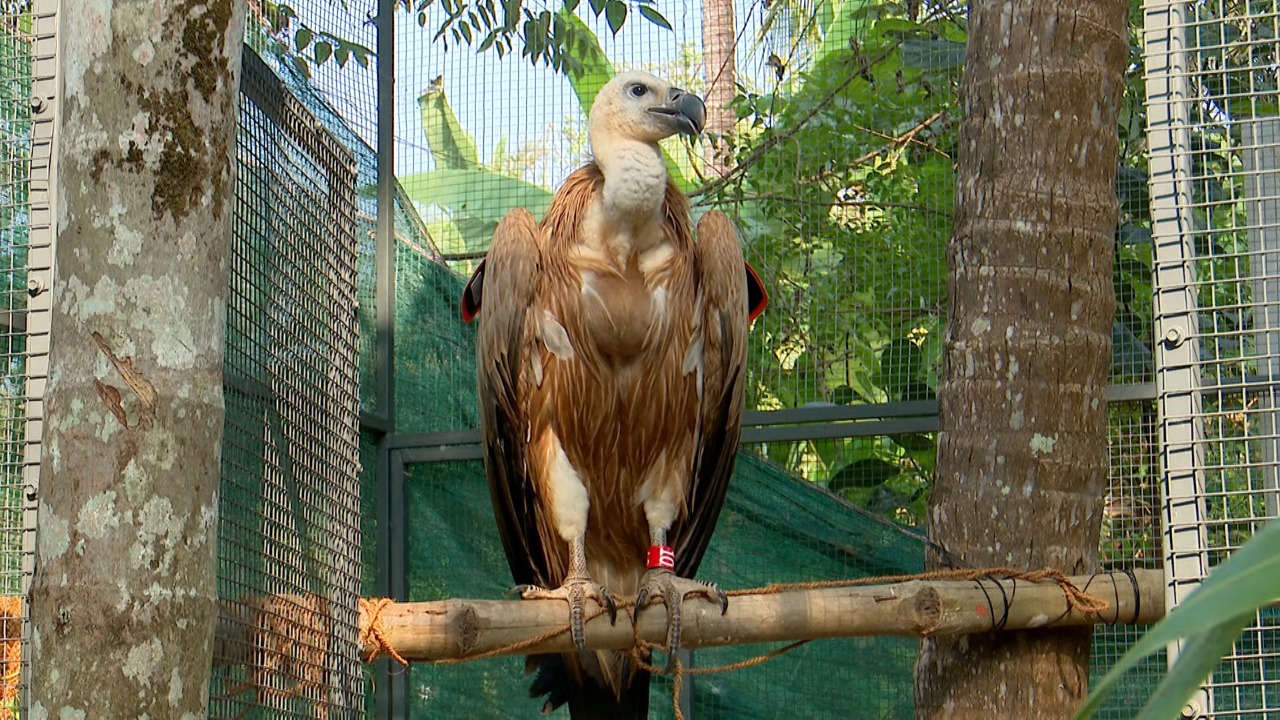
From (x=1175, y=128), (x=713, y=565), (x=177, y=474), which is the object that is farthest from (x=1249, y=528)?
(x=177, y=474)

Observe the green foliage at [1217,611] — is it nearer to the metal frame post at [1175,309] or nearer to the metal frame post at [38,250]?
the metal frame post at [1175,309]

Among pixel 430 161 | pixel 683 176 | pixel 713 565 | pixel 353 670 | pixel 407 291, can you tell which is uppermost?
pixel 683 176

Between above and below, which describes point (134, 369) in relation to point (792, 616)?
above

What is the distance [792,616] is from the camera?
3145 millimetres

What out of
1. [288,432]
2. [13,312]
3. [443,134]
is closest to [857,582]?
[288,432]

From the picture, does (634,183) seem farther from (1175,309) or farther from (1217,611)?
(1217,611)

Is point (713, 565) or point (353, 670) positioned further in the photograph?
point (713, 565)

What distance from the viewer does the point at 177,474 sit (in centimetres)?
176

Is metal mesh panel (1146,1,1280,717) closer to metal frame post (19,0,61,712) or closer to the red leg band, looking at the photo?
the red leg band

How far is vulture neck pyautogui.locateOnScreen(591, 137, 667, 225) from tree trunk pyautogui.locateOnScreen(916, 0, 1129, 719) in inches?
33.6

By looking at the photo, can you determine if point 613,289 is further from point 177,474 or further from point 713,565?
point 177,474

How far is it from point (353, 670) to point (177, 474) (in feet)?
5.63

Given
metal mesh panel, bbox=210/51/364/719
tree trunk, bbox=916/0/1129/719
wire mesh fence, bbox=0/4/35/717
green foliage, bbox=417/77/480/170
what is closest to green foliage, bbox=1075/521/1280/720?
metal mesh panel, bbox=210/51/364/719

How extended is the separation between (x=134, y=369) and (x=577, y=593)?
1745mm
